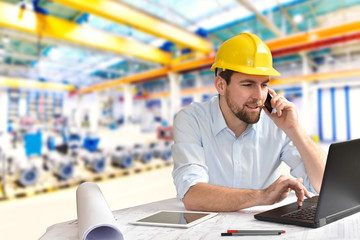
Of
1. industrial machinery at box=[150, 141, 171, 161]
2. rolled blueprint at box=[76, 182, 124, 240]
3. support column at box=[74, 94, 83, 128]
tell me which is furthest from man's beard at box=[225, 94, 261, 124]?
support column at box=[74, 94, 83, 128]

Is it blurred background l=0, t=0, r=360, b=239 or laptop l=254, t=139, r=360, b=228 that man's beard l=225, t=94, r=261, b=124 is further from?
blurred background l=0, t=0, r=360, b=239

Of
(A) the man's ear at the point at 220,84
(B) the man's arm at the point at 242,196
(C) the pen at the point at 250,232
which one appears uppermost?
(A) the man's ear at the point at 220,84

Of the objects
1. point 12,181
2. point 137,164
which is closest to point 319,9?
point 137,164

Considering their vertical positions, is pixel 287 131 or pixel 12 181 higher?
pixel 287 131

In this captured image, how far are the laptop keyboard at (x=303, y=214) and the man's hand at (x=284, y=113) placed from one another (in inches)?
22.5

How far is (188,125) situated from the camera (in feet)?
5.79

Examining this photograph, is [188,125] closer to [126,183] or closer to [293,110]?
[293,110]

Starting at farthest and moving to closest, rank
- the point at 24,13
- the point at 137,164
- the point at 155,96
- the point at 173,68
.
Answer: the point at 155,96 < the point at 173,68 < the point at 137,164 < the point at 24,13

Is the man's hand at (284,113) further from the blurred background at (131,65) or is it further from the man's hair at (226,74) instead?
the blurred background at (131,65)

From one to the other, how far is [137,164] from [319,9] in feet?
23.4

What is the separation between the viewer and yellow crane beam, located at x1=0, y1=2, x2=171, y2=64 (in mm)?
6047

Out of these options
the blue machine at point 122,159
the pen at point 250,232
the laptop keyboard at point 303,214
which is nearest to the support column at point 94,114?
the blue machine at point 122,159

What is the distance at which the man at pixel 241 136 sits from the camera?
1.63 metres

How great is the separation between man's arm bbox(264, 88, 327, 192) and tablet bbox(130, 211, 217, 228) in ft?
2.28
